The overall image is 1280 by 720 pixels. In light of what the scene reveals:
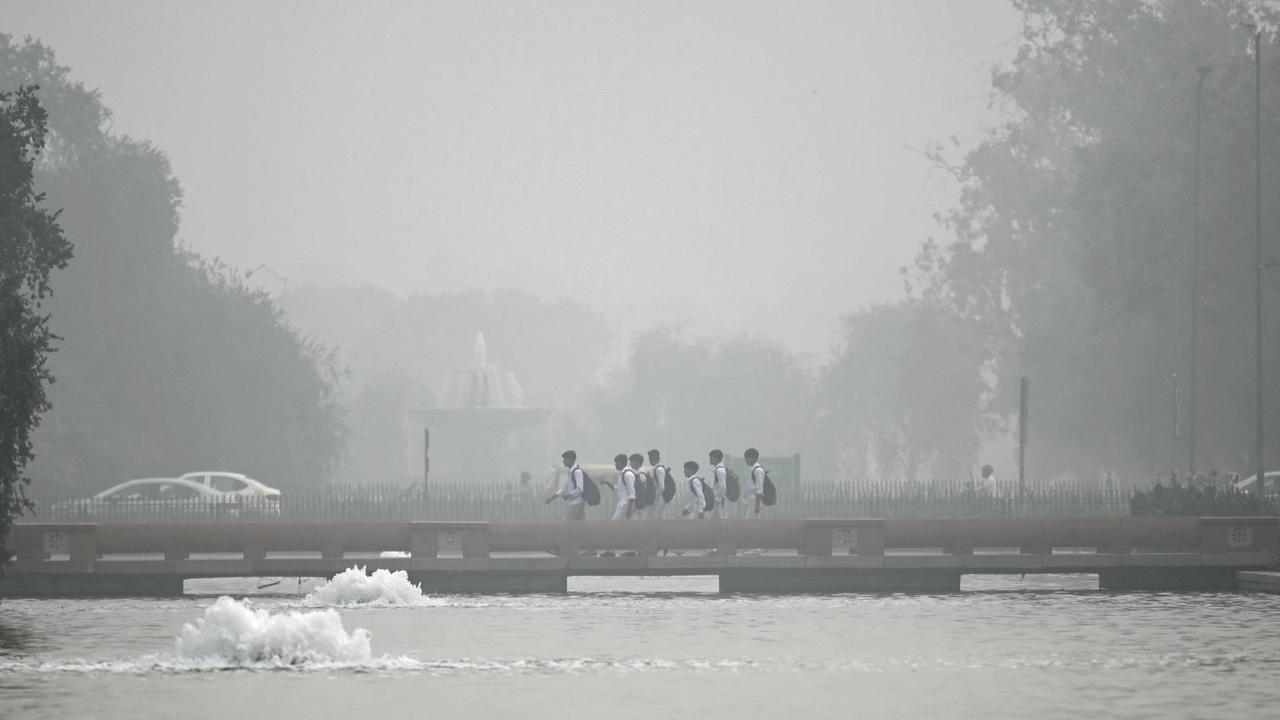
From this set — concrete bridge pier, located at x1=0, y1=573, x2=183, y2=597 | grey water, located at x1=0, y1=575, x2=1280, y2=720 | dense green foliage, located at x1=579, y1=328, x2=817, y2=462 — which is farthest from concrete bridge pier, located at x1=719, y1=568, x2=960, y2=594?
dense green foliage, located at x1=579, y1=328, x2=817, y2=462

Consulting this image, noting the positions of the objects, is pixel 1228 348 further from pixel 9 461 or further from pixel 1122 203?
pixel 9 461

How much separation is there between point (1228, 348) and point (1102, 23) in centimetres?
1615

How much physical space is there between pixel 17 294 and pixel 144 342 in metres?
43.4

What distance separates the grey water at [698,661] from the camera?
19.5m

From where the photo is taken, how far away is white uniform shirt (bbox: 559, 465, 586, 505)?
1368 inches

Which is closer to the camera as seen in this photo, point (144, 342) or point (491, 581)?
point (491, 581)

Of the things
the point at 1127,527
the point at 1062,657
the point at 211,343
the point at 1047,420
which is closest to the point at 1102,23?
the point at 1047,420

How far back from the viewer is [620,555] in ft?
115

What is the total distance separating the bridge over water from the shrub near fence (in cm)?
1298

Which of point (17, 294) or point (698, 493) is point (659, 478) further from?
point (17, 294)

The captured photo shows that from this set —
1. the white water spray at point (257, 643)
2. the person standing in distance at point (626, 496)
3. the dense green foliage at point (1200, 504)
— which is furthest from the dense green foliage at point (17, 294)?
the dense green foliage at point (1200, 504)

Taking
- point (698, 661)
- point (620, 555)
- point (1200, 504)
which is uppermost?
point (1200, 504)

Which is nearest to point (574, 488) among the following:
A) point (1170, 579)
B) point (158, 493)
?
point (1170, 579)

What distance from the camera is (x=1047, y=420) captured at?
72.4m
